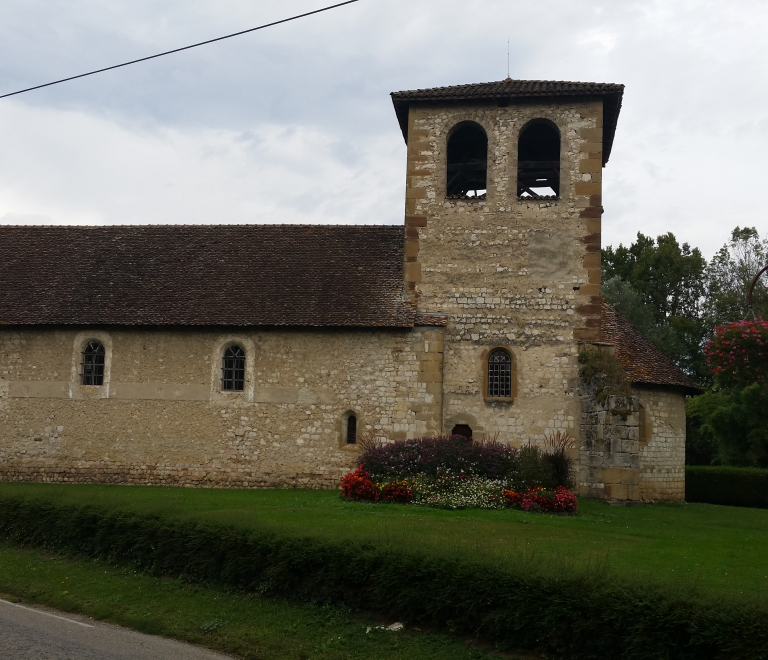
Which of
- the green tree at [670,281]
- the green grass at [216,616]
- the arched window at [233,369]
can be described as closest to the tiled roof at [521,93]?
the arched window at [233,369]

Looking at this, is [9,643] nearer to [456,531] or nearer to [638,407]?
[456,531]

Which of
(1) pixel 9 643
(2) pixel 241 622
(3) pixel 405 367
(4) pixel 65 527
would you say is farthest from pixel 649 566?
(3) pixel 405 367

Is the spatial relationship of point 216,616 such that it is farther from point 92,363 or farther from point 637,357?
point 637,357

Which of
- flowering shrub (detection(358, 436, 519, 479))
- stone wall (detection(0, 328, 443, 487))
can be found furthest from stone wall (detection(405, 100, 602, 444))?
flowering shrub (detection(358, 436, 519, 479))

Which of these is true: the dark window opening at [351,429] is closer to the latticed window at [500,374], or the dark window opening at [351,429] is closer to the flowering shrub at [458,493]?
the flowering shrub at [458,493]

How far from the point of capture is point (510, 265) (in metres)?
21.4

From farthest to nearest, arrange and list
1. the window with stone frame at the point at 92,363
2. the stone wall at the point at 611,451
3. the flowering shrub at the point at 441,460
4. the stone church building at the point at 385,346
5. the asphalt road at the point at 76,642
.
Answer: the window with stone frame at the point at 92,363
the stone church building at the point at 385,346
the stone wall at the point at 611,451
the flowering shrub at the point at 441,460
the asphalt road at the point at 76,642

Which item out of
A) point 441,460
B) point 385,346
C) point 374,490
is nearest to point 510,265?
point 385,346

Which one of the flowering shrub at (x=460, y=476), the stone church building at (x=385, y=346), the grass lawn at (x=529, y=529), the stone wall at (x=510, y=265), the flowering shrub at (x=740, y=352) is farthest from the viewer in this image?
the stone church building at (x=385, y=346)

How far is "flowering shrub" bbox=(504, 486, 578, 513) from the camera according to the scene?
17031 millimetres

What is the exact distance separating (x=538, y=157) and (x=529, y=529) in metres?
13.6

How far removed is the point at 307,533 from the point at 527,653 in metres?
3.51

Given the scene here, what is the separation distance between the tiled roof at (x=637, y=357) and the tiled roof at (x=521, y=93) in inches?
214

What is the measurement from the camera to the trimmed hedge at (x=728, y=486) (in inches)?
1018
